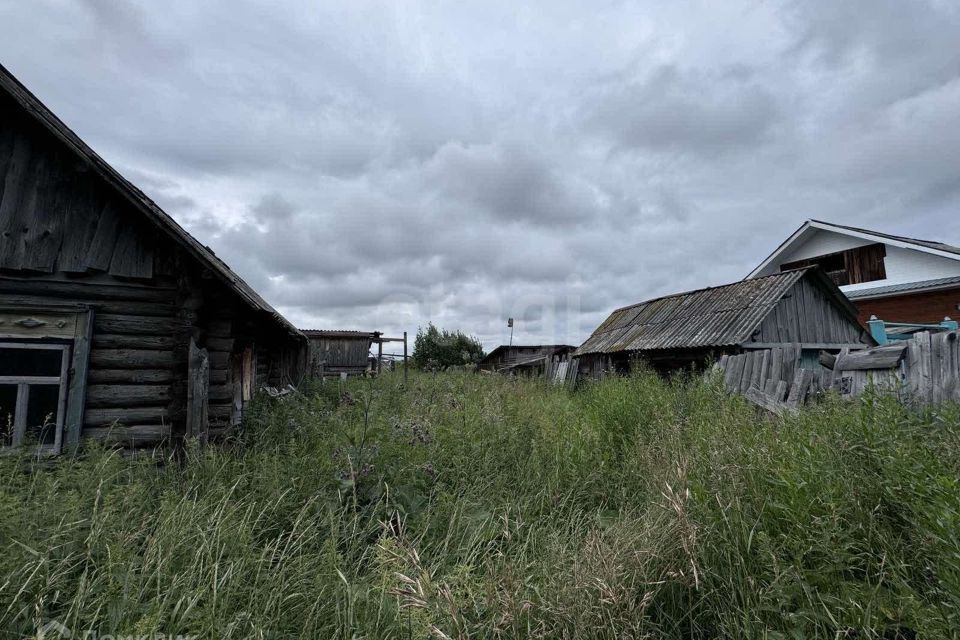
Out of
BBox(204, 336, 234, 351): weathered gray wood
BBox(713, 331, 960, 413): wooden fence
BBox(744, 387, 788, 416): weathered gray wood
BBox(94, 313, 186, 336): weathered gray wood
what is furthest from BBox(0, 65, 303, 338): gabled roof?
BBox(744, 387, 788, 416): weathered gray wood

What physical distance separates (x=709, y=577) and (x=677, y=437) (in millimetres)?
1772

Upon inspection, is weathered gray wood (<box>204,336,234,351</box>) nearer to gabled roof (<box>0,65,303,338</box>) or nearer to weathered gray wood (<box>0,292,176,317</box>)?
weathered gray wood (<box>0,292,176,317</box>)

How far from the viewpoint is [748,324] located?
10.8 meters

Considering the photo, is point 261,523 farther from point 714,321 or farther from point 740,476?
point 714,321

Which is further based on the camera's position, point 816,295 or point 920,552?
point 816,295

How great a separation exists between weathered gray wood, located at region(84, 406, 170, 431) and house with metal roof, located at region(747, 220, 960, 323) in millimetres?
19289

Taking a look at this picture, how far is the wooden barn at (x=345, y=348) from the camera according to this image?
79.3ft

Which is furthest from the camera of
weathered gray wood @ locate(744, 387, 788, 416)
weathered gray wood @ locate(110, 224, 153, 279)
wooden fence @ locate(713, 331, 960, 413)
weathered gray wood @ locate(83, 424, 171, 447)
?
weathered gray wood @ locate(744, 387, 788, 416)

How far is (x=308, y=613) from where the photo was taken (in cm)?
254

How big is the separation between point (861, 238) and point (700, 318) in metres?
11.9

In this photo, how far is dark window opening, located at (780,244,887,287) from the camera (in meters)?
18.3

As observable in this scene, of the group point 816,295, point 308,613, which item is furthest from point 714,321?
point 308,613

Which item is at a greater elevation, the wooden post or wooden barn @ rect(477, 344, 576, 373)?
wooden barn @ rect(477, 344, 576, 373)

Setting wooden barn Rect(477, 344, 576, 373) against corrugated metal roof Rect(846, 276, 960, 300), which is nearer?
corrugated metal roof Rect(846, 276, 960, 300)
